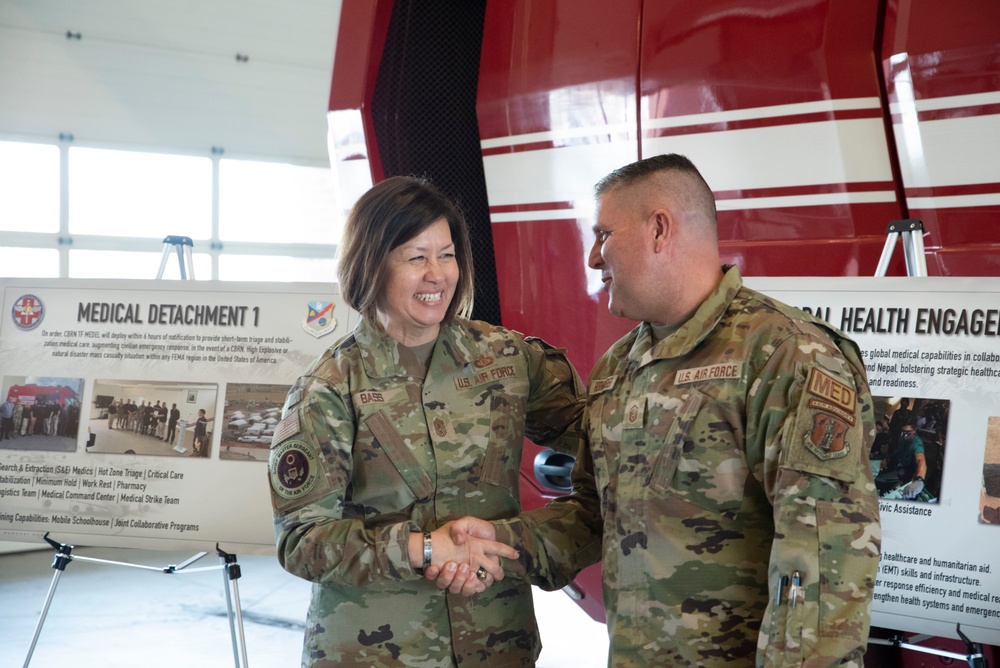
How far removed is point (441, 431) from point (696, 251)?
648mm

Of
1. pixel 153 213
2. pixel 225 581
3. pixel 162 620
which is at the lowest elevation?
pixel 162 620

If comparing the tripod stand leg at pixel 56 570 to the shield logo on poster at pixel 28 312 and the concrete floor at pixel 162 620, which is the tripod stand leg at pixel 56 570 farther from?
the concrete floor at pixel 162 620

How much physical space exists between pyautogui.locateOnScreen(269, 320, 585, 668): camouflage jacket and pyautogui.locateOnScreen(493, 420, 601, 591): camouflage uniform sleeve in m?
0.08

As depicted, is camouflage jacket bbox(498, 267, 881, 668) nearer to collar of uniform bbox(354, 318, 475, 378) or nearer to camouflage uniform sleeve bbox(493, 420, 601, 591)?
camouflage uniform sleeve bbox(493, 420, 601, 591)

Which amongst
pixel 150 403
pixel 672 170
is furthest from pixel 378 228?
pixel 150 403

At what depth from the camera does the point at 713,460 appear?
1642mm

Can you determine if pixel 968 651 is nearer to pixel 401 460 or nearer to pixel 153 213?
pixel 401 460

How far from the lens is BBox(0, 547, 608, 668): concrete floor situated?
4785 mm

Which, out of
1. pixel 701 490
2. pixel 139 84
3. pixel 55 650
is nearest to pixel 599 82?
pixel 701 490

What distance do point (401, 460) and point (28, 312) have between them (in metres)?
2.09

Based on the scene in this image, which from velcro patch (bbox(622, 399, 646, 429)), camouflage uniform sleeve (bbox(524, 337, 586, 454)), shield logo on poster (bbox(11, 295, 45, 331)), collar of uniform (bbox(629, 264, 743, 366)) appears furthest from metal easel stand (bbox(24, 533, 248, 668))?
collar of uniform (bbox(629, 264, 743, 366))

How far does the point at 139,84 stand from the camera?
7918mm

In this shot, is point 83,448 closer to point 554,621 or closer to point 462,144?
point 462,144

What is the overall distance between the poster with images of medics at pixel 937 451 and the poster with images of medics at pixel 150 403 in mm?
1676
